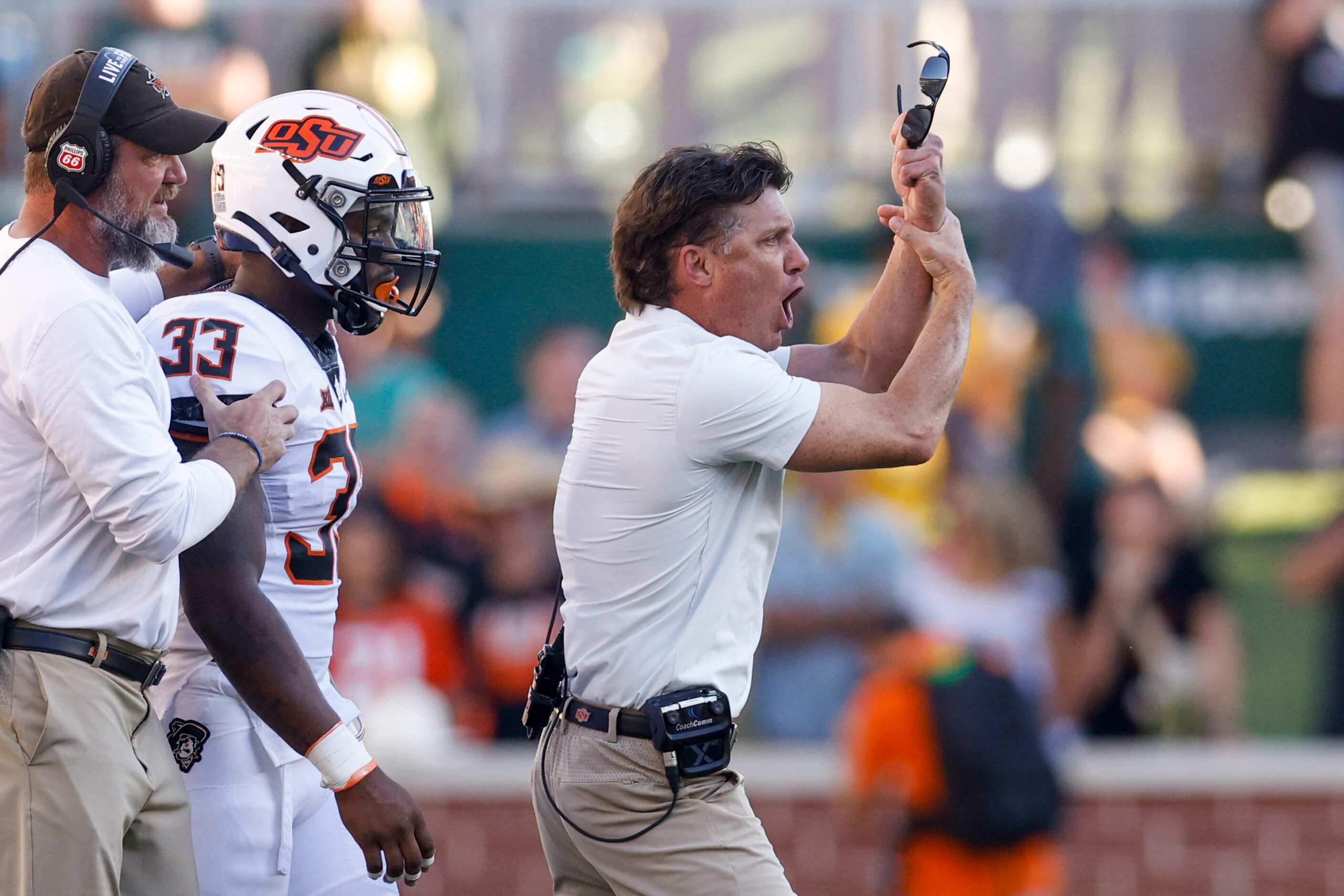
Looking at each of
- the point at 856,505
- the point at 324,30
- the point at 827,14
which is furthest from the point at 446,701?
the point at 827,14

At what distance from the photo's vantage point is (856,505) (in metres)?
7.96

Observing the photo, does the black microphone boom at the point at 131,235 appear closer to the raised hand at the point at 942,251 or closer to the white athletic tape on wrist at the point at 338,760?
the white athletic tape on wrist at the point at 338,760

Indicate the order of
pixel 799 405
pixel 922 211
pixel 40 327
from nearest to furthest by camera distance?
pixel 40 327 < pixel 799 405 < pixel 922 211

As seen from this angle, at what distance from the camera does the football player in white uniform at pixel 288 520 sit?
3.33 m

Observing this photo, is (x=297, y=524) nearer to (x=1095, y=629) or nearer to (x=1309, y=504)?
(x=1095, y=629)

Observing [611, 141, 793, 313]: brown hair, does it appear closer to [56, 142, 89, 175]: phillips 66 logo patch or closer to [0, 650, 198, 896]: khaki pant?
[56, 142, 89, 175]: phillips 66 logo patch

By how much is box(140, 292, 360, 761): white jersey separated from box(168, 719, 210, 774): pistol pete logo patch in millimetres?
88

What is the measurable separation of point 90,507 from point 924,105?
6.21 ft

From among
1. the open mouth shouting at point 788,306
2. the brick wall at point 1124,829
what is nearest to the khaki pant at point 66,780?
the open mouth shouting at point 788,306

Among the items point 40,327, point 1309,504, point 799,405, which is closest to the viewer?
point 40,327

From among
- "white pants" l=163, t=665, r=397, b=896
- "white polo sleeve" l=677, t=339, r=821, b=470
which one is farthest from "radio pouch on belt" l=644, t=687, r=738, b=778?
"white pants" l=163, t=665, r=397, b=896

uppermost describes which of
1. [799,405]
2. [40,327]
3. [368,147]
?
[368,147]

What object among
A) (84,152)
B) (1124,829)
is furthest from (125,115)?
(1124,829)

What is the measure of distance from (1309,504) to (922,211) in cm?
548
